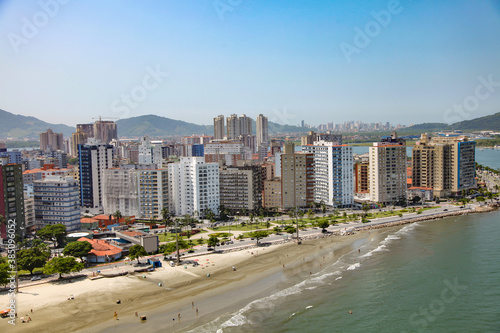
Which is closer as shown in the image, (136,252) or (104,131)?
(136,252)

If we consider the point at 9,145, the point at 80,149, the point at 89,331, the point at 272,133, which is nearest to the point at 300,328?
the point at 89,331

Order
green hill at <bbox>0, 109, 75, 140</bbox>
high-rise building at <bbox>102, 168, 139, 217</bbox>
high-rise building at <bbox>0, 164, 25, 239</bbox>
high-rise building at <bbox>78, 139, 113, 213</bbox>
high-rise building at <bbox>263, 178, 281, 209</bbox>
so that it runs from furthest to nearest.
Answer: green hill at <bbox>0, 109, 75, 140</bbox>, high-rise building at <bbox>78, 139, 113, 213</bbox>, high-rise building at <bbox>263, 178, 281, 209</bbox>, high-rise building at <bbox>102, 168, 139, 217</bbox>, high-rise building at <bbox>0, 164, 25, 239</bbox>

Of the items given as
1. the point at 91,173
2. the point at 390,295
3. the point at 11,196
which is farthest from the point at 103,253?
the point at 91,173

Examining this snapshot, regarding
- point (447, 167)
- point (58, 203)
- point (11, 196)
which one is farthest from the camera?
point (447, 167)

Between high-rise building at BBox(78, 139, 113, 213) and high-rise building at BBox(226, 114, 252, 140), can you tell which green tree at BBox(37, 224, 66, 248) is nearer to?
high-rise building at BBox(78, 139, 113, 213)

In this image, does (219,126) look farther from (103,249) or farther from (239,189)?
(103,249)

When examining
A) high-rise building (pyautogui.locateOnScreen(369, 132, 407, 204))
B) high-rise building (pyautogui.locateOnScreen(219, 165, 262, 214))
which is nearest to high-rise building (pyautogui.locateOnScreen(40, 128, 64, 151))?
high-rise building (pyautogui.locateOnScreen(219, 165, 262, 214))

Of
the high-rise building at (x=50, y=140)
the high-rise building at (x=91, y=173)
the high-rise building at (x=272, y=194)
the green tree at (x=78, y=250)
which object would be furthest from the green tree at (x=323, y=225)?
the high-rise building at (x=50, y=140)
